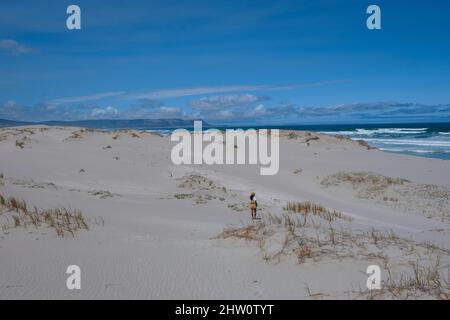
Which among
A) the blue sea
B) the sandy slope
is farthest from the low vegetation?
the blue sea

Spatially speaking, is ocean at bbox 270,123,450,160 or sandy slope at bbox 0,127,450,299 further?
ocean at bbox 270,123,450,160

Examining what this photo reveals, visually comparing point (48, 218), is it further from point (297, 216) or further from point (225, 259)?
point (297, 216)

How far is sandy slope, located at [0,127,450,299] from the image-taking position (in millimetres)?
5023

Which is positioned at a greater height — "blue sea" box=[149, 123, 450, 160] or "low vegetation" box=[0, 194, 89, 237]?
"blue sea" box=[149, 123, 450, 160]

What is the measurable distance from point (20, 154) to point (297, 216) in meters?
17.6

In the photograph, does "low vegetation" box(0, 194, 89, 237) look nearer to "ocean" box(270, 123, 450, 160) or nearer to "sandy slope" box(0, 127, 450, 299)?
"sandy slope" box(0, 127, 450, 299)


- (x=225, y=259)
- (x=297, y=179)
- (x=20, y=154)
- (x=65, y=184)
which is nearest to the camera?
(x=225, y=259)

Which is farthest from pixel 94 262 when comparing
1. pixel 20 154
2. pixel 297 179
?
pixel 20 154

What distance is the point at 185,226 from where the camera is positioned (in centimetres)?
878

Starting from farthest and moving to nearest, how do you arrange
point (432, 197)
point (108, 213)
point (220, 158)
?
1. point (220, 158)
2. point (432, 197)
3. point (108, 213)

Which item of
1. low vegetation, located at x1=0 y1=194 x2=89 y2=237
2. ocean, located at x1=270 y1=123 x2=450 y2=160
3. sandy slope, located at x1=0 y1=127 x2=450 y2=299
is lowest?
sandy slope, located at x1=0 y1=127 x2=450 y2=299

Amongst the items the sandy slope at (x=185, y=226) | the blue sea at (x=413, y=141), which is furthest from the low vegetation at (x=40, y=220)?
the blue sea at (x=413, y=141)

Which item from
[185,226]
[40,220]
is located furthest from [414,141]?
[40,220]
